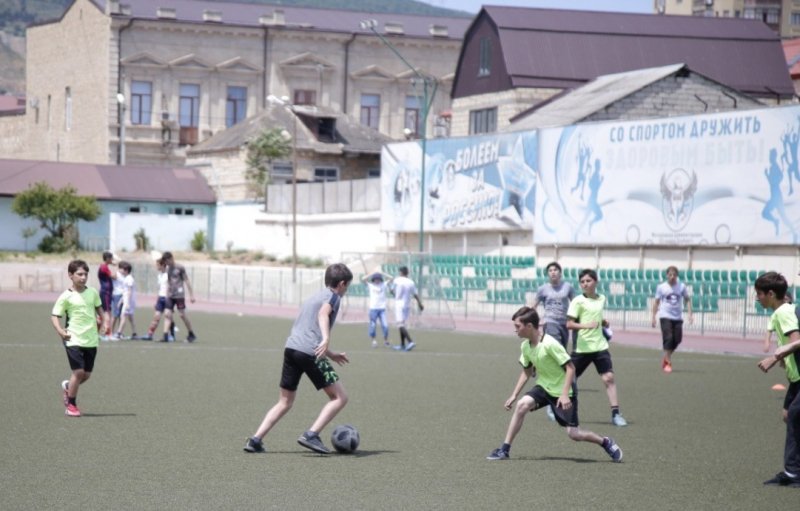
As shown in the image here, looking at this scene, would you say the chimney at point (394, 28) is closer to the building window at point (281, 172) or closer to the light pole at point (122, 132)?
the light pole at point (122, 132)

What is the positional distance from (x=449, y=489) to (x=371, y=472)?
1.07 metres

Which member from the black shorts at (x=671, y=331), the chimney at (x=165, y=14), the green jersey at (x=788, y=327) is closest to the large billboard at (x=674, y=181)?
the black shorts at (x=671, y=331)

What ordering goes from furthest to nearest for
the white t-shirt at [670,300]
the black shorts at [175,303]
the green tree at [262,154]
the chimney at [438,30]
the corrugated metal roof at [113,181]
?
1. the chimney at [438,30]
2. the green tree at [262,154]
3. the corrugated metal roof at [113,181]
4. the black shorts at [175,303]
5. the white t-shirt at [670,300]

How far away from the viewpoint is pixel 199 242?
2630 inches

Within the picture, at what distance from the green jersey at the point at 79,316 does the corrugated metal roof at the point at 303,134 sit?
56038 mm

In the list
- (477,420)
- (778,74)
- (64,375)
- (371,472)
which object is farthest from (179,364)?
(778,74)

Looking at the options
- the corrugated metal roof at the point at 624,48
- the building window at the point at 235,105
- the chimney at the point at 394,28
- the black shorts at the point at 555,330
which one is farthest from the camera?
the chimney at the point at 394,28

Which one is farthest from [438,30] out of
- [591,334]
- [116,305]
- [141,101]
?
[591,334]

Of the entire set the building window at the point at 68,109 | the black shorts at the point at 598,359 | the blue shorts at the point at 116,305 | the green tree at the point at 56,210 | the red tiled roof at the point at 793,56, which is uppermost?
the red tiled roof at the point at 793,56

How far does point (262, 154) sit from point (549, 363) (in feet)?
193

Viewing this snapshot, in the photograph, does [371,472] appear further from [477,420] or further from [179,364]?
[179,364]

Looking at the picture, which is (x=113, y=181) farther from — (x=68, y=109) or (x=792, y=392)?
(x=792, y=392)

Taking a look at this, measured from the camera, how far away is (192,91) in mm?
82562

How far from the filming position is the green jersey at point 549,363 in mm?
12195
